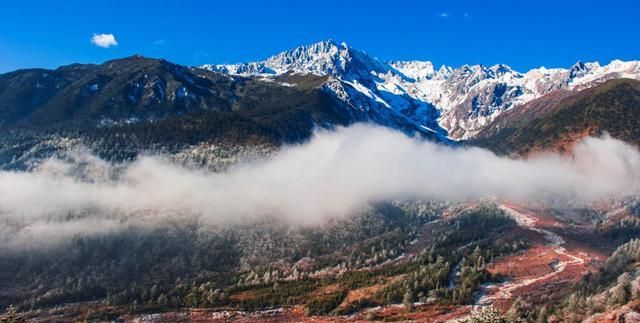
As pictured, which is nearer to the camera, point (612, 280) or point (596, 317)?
point (596, 317)

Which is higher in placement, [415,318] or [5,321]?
[5,321]

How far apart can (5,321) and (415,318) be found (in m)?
149

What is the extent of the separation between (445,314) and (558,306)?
47461 mm

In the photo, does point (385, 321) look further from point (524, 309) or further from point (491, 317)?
point (491, 317)

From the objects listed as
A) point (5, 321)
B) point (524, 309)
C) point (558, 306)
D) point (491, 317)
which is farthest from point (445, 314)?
point (5, 321)

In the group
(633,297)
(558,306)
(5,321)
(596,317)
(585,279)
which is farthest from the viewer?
(585,279)

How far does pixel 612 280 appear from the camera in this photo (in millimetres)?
178500

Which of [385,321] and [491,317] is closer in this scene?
[491,317]

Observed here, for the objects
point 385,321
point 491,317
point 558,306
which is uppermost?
point 491,317

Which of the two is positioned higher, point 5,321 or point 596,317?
point 5,321

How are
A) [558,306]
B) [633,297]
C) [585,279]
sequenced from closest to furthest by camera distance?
[633,297] < [558,306] < [585,279]

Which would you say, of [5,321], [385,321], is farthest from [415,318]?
[5,321]

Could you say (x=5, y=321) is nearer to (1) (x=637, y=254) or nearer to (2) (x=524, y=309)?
(2) (x=524, y=309)

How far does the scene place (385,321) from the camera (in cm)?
19950
